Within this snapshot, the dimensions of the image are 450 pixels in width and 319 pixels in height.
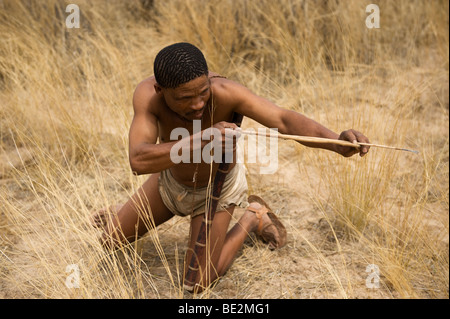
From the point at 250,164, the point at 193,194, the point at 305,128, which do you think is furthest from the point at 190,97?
the point at 250,164

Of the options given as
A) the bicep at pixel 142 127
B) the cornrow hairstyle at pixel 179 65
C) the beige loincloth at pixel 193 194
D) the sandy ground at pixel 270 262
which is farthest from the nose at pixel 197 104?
the sandy ground at pixel 270 262

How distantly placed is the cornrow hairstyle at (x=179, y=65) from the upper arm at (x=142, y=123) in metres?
0.25

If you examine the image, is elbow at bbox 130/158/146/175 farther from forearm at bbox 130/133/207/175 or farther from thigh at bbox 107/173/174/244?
thigh at bbox 107/173/174/244

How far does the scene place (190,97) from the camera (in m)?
2.30

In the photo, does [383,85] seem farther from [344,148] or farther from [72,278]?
[72,278]

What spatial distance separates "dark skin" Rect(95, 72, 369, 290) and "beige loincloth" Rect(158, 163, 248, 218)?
0.12ft

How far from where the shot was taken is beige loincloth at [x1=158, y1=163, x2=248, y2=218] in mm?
2816

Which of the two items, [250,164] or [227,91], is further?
[250,164]

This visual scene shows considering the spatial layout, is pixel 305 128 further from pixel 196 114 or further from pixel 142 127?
pixel 142 127

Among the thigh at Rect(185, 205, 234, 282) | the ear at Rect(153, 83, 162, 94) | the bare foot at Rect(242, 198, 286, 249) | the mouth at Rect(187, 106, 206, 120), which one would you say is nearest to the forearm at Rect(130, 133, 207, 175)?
the mouth at Rect(187, 106, 206, 120)

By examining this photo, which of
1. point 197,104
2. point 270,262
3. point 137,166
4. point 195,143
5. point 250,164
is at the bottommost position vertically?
point 270,262

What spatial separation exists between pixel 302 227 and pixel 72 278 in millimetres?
1562

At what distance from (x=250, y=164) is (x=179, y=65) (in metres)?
1.76

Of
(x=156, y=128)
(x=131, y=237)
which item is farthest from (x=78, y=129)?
(x=156, y=128)
